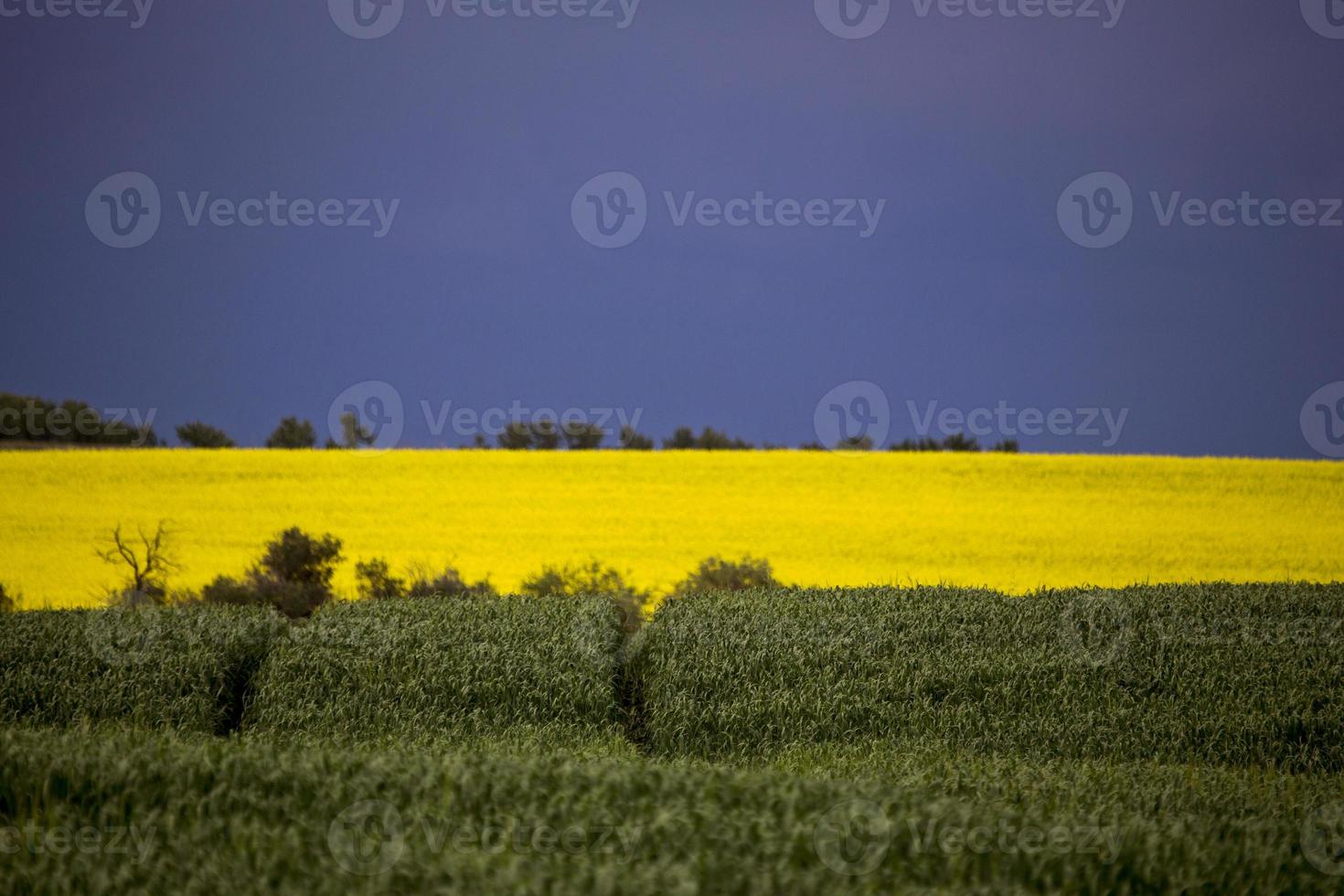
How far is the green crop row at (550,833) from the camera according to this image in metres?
4.29

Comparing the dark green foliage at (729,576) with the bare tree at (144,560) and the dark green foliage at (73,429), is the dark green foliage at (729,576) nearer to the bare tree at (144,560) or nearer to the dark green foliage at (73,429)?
the bare tree at (144,560)

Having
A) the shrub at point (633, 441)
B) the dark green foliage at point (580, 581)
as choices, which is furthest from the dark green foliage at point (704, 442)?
the dark green foliage at point (580, 581)

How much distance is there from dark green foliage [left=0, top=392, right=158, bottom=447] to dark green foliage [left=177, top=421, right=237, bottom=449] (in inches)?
41.5

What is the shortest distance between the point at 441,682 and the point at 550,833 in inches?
209

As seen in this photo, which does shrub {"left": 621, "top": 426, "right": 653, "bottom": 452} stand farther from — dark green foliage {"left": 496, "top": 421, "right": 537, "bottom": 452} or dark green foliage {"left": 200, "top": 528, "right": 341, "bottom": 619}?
dark green foliage {"left": 200, "top": 528, "right": 341, "bottom": 619}

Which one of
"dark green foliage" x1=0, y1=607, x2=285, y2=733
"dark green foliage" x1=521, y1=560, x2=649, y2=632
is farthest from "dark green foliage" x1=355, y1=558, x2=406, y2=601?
"dark green foliage" x1=0, y1=607, x2=285, y2=733

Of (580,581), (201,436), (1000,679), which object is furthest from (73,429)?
(1000,679)

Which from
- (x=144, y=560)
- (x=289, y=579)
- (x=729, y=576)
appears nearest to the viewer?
(x=729, y=576)

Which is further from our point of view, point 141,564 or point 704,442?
point 704,442

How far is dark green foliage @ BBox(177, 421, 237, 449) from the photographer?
39.7 m

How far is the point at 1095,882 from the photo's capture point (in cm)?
477

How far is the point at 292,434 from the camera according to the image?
1646 inches

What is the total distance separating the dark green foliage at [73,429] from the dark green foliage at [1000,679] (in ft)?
113

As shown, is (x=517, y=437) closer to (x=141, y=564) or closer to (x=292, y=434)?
(x=292, y=434)
